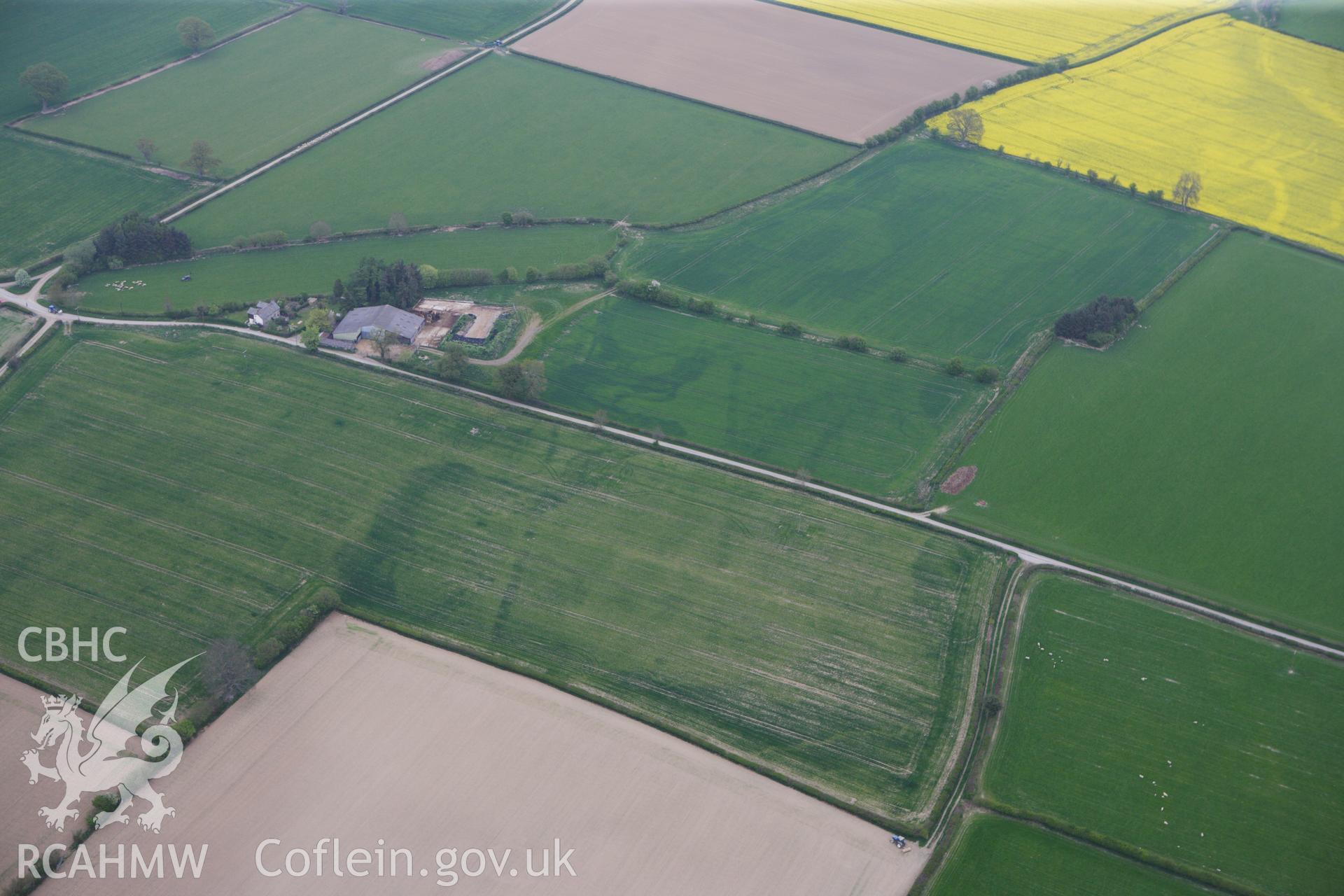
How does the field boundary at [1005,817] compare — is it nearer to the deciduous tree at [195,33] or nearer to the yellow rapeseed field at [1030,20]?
the yellow rapeseed field at [1030,20]

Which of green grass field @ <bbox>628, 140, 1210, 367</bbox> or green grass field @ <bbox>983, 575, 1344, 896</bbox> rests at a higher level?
green grass field @ <bbox>628, 140, 1210, 367</bbox>

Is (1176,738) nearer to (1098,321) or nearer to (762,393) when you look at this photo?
(762,393)

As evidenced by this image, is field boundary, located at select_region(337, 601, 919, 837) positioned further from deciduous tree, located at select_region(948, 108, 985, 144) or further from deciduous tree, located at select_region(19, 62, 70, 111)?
deciduous tree, located at select_region(19, 62, 70, 111)

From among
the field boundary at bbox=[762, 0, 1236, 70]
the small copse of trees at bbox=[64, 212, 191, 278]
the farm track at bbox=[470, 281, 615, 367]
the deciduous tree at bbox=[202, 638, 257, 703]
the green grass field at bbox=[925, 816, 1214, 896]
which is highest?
the field boundary at bbox=[762, 0, 1236, 70]

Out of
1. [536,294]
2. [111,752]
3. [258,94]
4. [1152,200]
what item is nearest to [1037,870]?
[111,752]

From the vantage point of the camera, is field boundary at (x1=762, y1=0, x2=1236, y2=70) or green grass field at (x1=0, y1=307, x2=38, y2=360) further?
field boundary at (x1=762, y1=0, x2=1236, y2=70)

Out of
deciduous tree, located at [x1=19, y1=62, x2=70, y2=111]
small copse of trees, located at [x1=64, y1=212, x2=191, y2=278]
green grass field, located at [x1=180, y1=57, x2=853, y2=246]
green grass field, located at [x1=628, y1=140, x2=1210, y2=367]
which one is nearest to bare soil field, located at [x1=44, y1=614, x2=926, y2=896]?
green grass field, located at [x1=628, y1=140, x2=1210, y2=367]

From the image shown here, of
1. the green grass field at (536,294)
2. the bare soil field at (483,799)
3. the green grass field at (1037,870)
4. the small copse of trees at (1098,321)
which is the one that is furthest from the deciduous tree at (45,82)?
the green grass field at (1037,870)
